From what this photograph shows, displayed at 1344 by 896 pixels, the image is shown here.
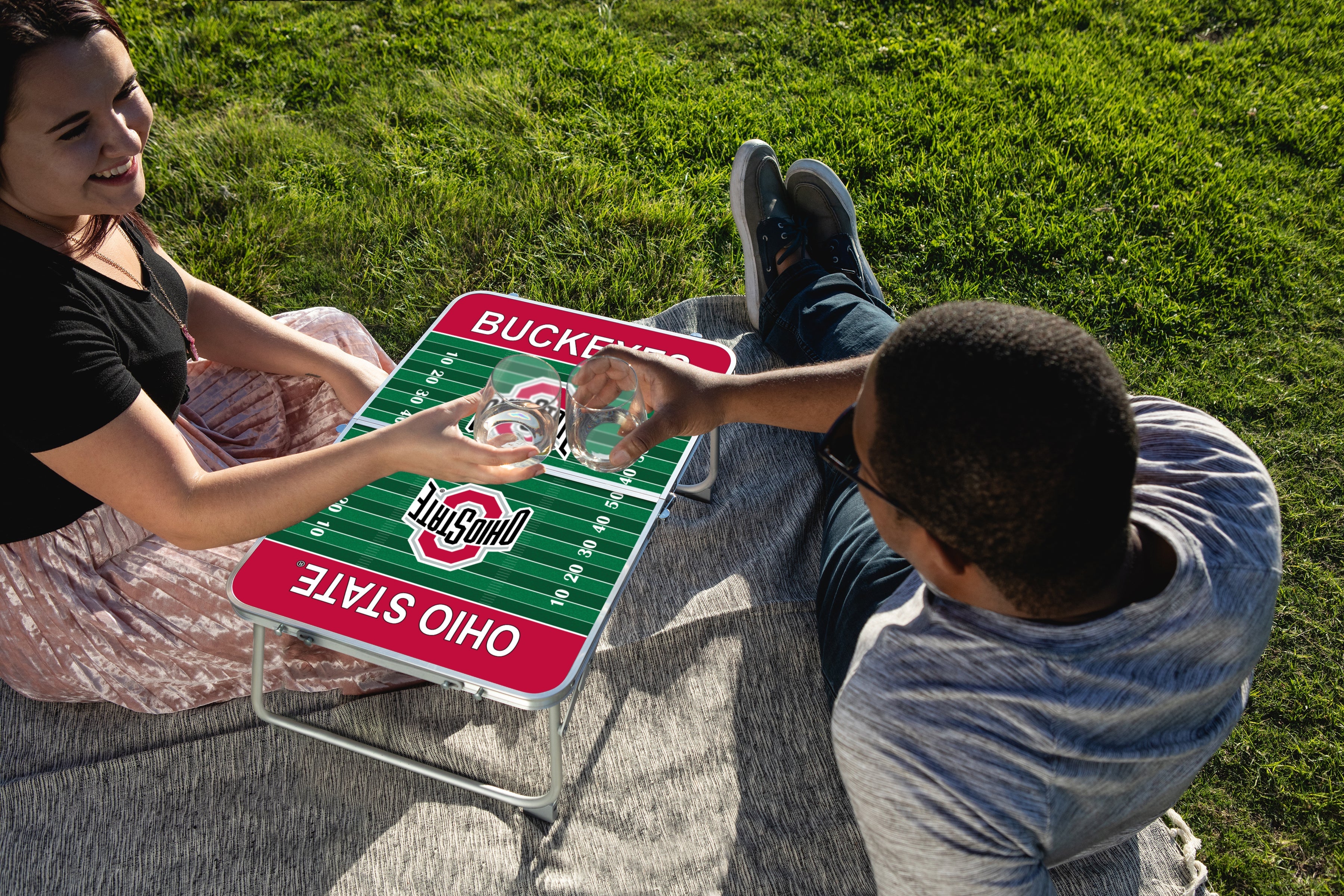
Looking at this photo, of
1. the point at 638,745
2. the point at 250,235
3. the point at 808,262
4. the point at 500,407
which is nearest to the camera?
the point at 500,407

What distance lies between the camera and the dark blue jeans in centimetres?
263

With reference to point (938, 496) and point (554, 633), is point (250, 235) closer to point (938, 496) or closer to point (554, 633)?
point (554, 633)

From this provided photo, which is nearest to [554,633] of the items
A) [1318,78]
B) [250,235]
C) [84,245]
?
[84,245]

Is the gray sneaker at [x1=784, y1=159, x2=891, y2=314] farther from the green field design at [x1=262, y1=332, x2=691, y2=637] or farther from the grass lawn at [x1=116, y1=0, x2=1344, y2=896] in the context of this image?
the green field design at [x1=262, y1=332, x2=691, y2=637]

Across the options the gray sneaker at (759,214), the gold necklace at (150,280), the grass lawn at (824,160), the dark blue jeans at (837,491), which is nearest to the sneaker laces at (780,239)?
the gray sneaker at (759,214)

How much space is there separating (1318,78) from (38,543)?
21.3ft

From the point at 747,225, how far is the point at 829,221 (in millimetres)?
348

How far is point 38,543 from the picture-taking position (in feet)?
8.59

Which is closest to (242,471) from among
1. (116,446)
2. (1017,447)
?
(116,446)

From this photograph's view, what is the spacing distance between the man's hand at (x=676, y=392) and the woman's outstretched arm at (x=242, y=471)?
1.35 ft

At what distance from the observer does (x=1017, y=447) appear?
166 centimetres

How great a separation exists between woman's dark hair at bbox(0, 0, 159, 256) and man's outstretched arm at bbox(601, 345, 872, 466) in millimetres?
1481

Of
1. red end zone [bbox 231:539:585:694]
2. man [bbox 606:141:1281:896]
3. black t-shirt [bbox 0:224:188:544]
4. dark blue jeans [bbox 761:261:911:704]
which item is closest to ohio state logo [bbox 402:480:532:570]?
red end zone [bbox 231:539:585:694]

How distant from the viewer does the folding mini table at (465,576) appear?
8.11 ft
